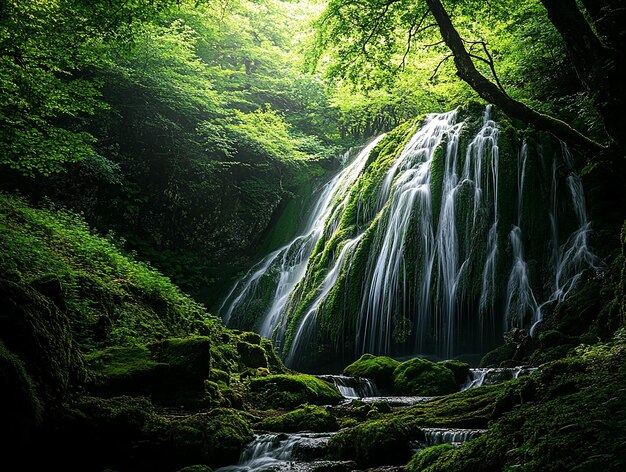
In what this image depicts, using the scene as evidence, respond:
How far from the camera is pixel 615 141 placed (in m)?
3.83

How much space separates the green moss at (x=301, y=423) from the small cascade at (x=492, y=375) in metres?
2.87

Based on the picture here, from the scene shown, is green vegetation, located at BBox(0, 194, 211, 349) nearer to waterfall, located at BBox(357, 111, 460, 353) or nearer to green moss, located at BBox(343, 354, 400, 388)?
green moss, located at BBox(343, 354, 400, 388)

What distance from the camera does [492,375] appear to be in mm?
7254

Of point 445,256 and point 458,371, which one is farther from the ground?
point 445,256

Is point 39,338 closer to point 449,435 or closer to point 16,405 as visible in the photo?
point 16,405

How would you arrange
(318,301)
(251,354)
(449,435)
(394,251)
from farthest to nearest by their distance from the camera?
1. (318,301)
2. (394,251)
3. (251,354)
4. (449,435)

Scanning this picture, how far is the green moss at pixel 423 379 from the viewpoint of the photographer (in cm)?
748

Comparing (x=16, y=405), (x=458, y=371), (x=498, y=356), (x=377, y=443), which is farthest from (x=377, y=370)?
(x=16, y=405)

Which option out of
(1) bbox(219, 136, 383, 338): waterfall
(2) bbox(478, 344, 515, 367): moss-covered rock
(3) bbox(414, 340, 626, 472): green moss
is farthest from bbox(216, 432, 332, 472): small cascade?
(1) bbox(219, 136, 383, 338): waterfall

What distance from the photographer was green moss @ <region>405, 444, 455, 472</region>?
3.54m

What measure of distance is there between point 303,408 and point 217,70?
15708mm

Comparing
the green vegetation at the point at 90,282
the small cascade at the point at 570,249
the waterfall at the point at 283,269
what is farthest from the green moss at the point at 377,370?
the waterfall at the point at 283,269

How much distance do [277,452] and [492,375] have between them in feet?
14.0

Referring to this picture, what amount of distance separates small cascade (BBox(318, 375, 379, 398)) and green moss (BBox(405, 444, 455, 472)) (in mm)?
4452
